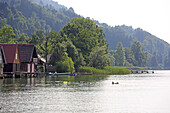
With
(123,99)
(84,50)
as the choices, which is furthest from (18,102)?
(84,50)

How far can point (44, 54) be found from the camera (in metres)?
A: 127

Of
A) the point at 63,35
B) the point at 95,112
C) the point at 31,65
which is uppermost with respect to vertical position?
the point at 63,35

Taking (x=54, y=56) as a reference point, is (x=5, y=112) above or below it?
below

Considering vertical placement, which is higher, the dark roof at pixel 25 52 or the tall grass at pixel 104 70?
the dark roof at pixel 25 52

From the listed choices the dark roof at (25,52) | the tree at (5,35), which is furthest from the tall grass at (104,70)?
the dark roof at (25,52)

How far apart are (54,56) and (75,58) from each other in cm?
1154

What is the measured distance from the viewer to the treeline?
12356cm

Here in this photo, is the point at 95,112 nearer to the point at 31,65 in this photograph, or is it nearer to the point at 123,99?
the point at 123,99

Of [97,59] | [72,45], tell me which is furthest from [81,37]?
[72,45]

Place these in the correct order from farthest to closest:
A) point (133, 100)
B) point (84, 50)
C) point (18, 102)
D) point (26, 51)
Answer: point (84, 50) → point (26, 51) → point (133, 100) → point (18, 102)

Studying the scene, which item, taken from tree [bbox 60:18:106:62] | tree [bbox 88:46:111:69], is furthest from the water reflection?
tree [bbox 60:18:106:62]

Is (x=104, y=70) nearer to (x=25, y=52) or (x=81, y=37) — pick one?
(x=81, y=37)

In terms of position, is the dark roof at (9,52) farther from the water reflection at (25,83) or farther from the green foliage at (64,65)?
the green foliage at (64,65)

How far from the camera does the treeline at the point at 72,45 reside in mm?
123562
